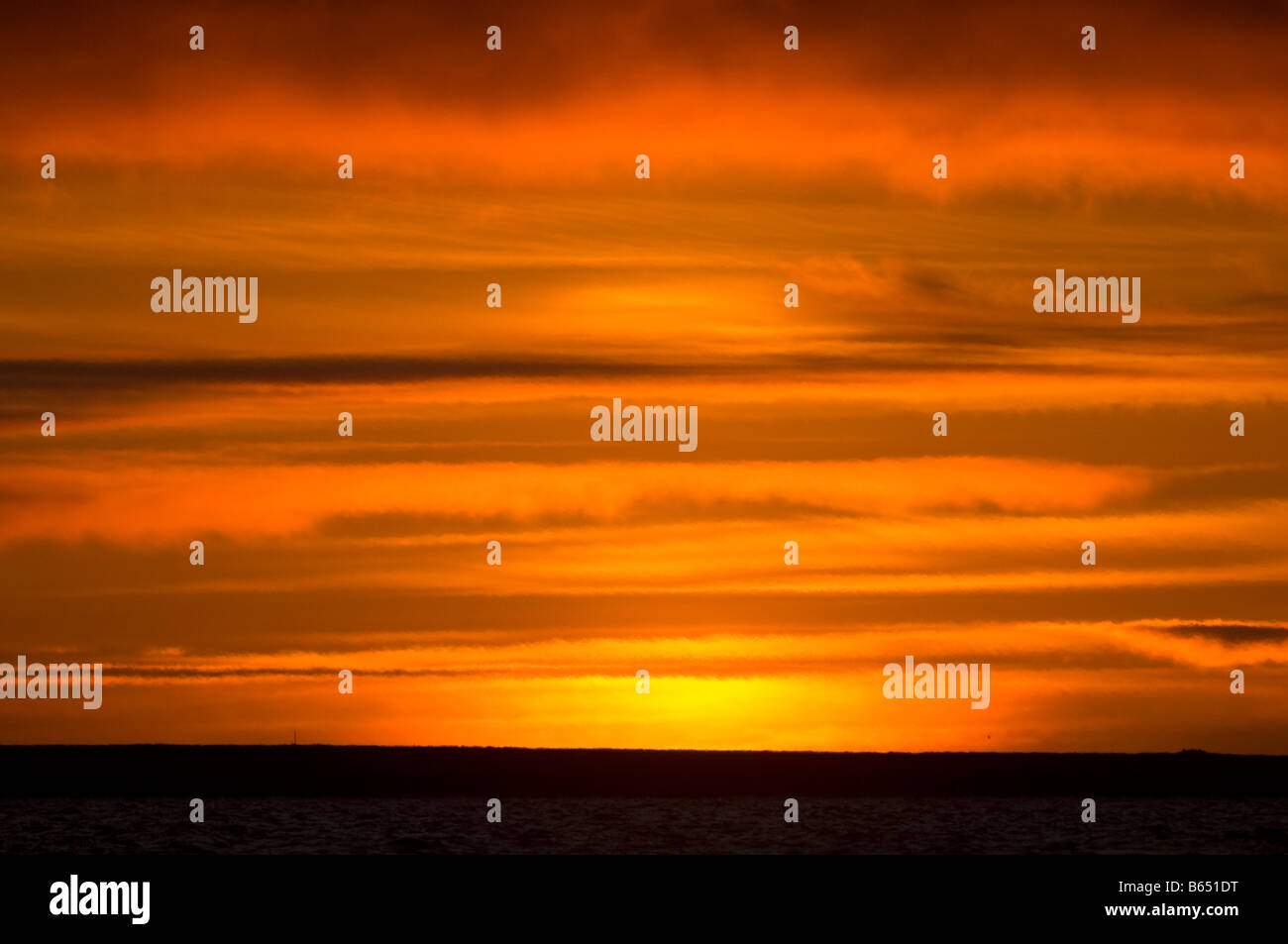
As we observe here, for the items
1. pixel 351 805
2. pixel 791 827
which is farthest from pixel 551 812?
pixel 791 827

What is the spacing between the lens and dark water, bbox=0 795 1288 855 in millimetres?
90188

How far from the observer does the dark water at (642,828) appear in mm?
90188

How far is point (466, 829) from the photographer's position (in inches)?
4326

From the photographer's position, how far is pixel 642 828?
11006 centimetres
